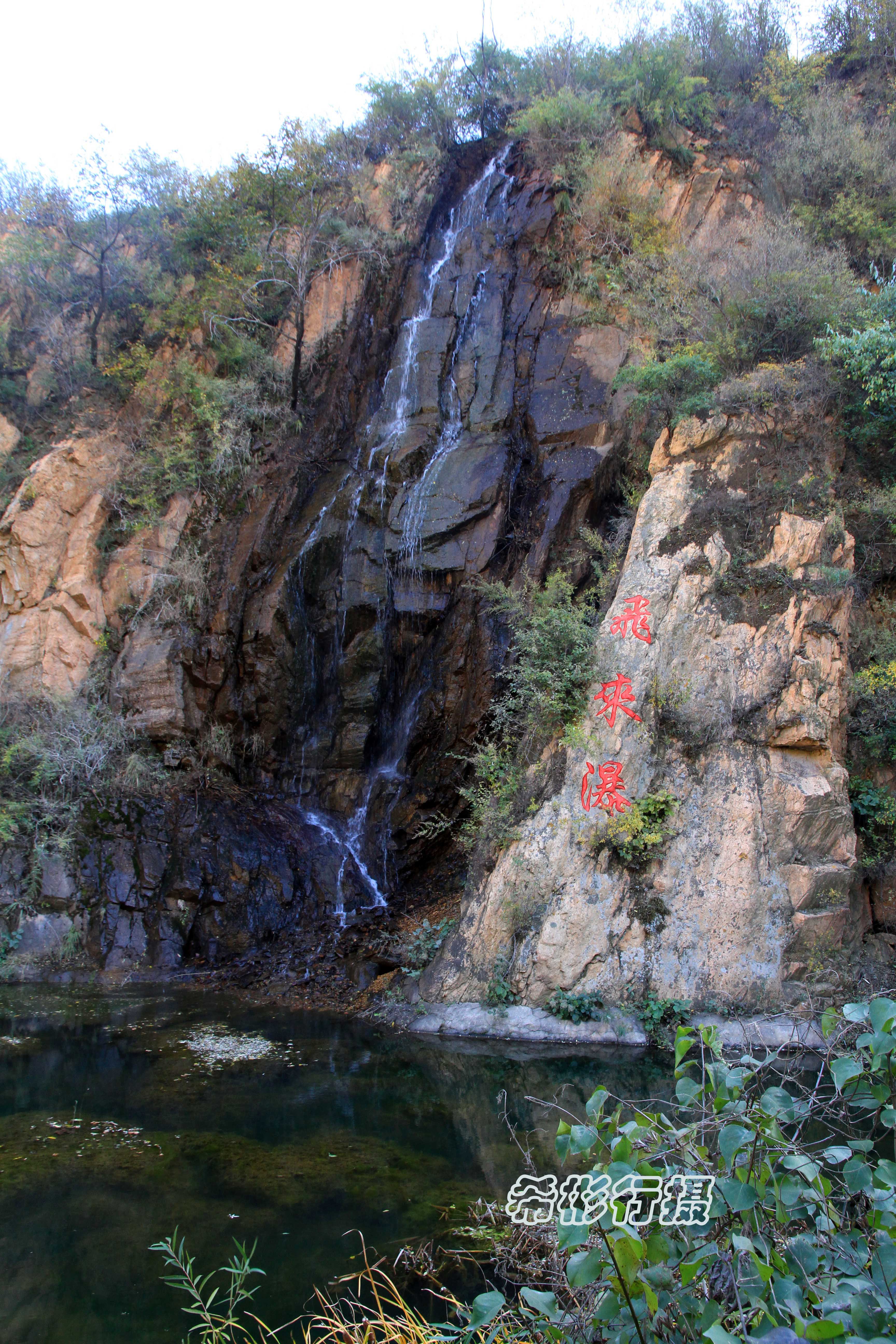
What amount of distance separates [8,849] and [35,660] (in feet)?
11.7

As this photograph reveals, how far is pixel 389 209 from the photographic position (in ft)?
54.1

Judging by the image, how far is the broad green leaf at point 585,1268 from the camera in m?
1.59

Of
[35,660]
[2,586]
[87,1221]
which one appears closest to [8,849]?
[35,660]

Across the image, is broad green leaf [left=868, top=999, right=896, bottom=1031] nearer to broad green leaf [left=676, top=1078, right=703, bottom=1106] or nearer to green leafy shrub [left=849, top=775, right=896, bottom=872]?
broad green leaf [left=676, top=1078, right=703, bottom=1106]

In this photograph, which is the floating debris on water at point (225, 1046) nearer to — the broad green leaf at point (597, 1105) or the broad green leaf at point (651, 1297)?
the broad green leaf at point (597, 1105)

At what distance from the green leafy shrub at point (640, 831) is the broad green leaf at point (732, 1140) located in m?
6.56

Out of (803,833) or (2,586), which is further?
(2,586)

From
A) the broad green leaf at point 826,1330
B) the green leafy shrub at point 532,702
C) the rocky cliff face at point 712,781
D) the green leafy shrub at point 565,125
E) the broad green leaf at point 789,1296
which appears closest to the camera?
the broad green leaf at point 826,1330

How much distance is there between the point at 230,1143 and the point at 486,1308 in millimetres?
4578

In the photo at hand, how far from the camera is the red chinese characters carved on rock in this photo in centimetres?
842

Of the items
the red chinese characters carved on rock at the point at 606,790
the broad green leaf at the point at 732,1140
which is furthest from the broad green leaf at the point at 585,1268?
the red chinese characters carved on rock at the point at 606,790

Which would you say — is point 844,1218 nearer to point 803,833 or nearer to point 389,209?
point 803,833

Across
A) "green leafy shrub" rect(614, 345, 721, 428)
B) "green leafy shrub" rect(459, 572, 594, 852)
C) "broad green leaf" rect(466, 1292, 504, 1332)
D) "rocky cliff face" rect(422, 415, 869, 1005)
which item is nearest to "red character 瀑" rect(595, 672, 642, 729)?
"rocky cliff face" rect(422, 415, 869, 1005)

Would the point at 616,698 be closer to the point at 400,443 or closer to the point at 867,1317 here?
the point at 400,443
